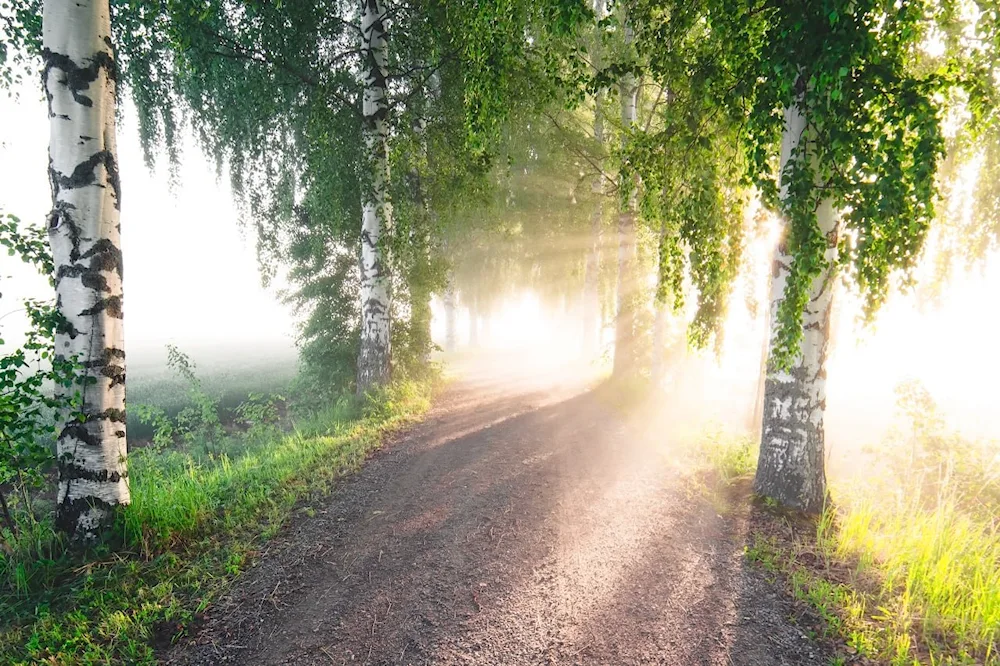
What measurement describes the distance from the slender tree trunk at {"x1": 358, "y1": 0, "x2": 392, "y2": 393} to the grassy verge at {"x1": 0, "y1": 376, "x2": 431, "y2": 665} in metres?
3.82

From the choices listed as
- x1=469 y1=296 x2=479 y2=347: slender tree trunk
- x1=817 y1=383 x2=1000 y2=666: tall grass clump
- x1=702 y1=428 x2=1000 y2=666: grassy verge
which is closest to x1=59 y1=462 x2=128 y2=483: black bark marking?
x1=702 y1=428 x2=1000 y2=666: grassy verge

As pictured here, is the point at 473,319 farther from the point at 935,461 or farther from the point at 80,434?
the point at 80,434

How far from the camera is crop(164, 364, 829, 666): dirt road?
3.03 meters

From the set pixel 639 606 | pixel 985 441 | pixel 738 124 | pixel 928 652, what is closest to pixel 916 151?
pixel 738 124

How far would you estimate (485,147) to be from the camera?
685 cm

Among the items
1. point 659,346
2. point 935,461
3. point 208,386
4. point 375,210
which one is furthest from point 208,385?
point 935,461

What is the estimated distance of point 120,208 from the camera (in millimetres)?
3926

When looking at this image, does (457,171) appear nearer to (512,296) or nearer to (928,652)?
(928,652)

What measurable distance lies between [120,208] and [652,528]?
619 cm

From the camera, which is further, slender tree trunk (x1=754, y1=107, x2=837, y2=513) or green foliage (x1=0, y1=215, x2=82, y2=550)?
slender tree trunk (x1=754, y1=107, x2=837, y2=513)

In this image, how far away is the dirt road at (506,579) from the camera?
3.03 m

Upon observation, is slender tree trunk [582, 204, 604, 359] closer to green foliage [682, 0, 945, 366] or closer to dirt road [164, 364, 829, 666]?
dirt road [164, 364, 829, 666]

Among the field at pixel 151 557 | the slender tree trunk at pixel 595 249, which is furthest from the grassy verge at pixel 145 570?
the slender tree trunk at pixel 595 249

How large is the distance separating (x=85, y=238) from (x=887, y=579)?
7.49 m
